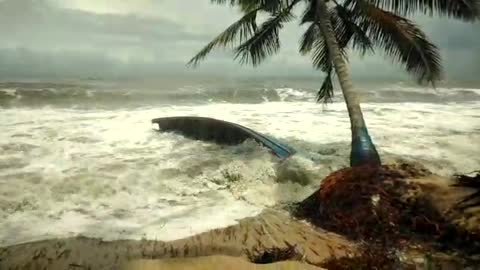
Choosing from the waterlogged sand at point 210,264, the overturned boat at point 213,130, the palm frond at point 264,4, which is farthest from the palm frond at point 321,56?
the waterlogged sand at point 210,264

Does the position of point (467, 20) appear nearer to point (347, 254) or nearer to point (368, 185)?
point (368, 185)

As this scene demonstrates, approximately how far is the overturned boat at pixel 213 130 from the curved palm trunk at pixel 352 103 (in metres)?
0.39

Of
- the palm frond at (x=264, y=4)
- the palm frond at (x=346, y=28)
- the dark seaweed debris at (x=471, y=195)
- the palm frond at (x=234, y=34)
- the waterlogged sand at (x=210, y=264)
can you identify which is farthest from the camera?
the palm frond at (x=346, y=28)

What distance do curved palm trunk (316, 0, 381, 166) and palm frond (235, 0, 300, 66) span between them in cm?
24

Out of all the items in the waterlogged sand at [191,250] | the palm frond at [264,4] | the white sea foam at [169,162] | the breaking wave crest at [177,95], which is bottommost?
the waterlogged sand at [191,250]

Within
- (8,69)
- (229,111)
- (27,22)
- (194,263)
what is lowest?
(194,263)

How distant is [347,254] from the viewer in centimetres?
182

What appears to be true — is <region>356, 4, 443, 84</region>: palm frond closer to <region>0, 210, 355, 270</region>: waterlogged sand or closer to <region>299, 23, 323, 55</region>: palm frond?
<region>299, 23, 323, 55</region>: palm frond

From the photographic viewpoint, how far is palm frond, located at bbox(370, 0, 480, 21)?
2469mm

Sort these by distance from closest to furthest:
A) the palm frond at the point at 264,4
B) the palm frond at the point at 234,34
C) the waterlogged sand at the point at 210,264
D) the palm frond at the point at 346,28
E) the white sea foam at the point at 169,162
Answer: the waterlogged sand at the point at 210,264, the white sea foam at the point at 169,162, the palm frond at the point at 234,34, the palm frond at the point at 264,4, the palm frond at the point at 346,28

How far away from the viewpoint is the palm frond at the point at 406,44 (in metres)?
2.66

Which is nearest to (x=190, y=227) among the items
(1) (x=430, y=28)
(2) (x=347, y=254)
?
(2) (x=347, y=254)

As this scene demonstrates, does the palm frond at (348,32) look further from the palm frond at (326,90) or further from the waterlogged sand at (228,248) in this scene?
the waterlogged sand at (228,248)

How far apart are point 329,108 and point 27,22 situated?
193 centimetres
